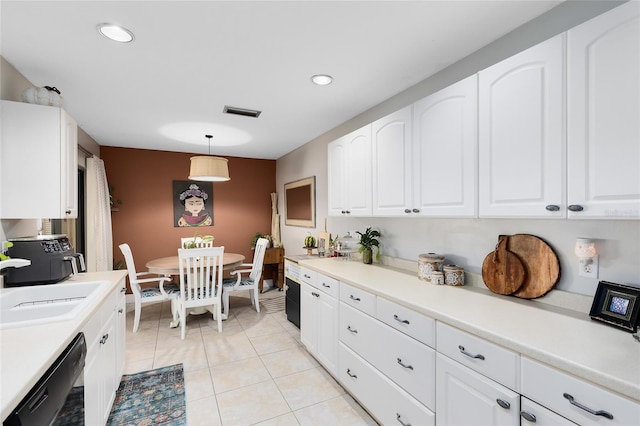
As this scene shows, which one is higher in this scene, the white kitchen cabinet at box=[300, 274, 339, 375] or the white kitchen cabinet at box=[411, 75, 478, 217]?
the white kitchen cabinet at box=[411, 75, 478, 217]

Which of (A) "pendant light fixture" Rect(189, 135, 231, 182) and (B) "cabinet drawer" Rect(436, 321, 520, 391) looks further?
(A) "pendant light fixture" Rect(189, 135, 231, 182)

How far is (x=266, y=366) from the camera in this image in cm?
270

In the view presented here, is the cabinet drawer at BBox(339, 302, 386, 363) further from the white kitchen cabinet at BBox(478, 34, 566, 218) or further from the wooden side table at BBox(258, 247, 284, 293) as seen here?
the wooden side table at BBox(258, 247, 284, 293)

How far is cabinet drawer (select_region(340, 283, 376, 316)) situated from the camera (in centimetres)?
197

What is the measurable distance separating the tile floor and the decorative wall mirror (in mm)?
1459

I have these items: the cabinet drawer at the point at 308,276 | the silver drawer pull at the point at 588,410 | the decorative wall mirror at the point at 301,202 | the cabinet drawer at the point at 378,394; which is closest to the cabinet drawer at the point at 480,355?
the silver drawer pull at the point at 588,410

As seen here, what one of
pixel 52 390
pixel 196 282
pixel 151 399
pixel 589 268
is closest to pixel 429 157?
pixel 589 268

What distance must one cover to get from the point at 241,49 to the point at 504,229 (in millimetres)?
1989

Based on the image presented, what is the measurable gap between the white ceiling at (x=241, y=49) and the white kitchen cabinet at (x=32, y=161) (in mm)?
416

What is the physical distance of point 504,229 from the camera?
5.90ft

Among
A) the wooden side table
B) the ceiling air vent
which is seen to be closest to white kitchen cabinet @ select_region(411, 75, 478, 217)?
the ceiling air vent

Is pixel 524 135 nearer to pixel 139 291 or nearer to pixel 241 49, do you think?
pixel 241 49

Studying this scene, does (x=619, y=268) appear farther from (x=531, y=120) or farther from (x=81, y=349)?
(x=81, y=349)

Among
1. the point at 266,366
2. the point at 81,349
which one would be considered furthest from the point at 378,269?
the point at 81,349
